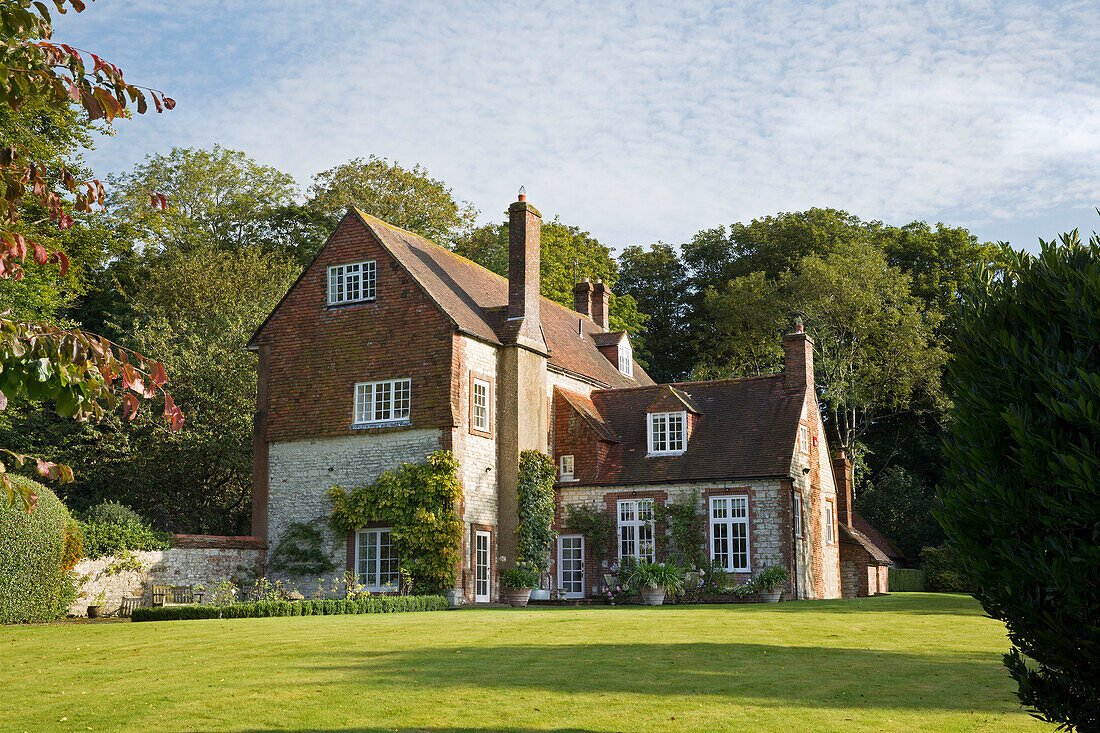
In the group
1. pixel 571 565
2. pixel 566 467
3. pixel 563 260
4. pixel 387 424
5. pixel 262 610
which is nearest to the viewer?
pixel 262 610

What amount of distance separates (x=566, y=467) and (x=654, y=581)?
5.36 metres

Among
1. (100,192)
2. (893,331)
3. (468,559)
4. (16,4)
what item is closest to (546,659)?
(100,192)

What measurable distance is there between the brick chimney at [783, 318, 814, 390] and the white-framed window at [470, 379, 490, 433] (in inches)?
371

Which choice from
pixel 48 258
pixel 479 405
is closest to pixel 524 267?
pixel 479 405

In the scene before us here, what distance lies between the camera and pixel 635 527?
103 ft

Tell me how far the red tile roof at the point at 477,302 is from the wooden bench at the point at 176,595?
1018 cm

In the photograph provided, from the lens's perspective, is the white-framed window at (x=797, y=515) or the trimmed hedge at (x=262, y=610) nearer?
the trimmed hedge at (x=262, y=610)

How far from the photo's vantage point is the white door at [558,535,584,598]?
31.7 m

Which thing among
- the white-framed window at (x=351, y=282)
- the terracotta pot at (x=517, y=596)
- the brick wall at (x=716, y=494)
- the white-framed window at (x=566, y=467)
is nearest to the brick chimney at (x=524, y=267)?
the white-framed window at (x=566, y=467)

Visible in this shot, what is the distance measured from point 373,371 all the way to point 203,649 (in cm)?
1557

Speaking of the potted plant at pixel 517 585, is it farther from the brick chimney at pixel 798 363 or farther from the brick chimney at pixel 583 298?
the brick chimney at pixel 583 298

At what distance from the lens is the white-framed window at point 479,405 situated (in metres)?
30.1

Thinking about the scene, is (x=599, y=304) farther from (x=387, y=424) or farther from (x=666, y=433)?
(x=387, y=424)

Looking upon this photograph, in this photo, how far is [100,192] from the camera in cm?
672
